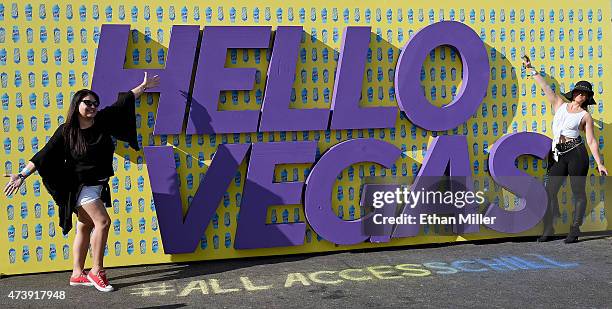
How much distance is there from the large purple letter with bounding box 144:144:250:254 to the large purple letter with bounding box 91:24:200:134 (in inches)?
13.0

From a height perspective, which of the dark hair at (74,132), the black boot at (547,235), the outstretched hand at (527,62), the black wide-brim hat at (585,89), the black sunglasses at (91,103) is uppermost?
the outstretched hand at (527,62)

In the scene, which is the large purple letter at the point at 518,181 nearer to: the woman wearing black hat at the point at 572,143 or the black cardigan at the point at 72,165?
the woman wearing black hat at the point at 572,143

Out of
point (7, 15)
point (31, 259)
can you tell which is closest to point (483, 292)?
point (31, 259)

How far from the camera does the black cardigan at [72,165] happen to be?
544 cm

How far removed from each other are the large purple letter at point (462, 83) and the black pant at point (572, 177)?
109 cm

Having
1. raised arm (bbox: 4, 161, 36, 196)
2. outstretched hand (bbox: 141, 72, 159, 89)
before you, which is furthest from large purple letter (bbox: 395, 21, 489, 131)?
raised arm (bbox: 4, 161, 36, 196)

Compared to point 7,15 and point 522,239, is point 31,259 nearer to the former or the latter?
point 7,15

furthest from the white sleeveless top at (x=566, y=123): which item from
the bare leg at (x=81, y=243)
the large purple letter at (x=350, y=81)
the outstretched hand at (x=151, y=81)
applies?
the bare leg at (x=81, y=243)

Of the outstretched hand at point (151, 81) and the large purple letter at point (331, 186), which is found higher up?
the outstretched hand at point (151, 81)

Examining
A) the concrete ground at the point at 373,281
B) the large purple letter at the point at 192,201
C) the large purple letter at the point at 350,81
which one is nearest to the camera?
the concrete ground at the point at 373,281

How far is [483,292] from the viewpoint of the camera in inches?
202

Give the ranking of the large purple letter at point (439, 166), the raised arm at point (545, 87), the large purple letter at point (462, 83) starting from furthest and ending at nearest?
1. the raised arm at point (545, 87)
2. the large purple letter at point (439, 166)
3. the large purple letter at point (462, 83)

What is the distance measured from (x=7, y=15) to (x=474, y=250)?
4940 millimetres

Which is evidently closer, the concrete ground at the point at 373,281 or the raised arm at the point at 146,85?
the concrete ground at the point at 373,281
